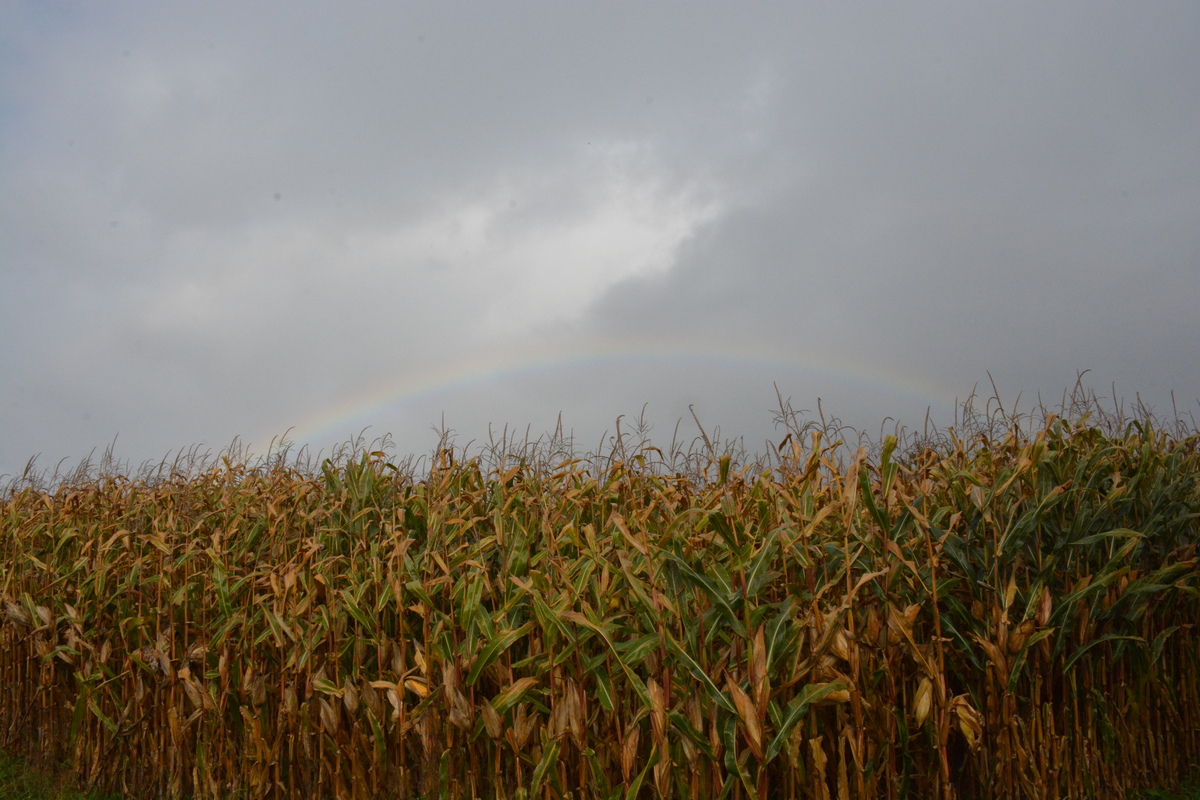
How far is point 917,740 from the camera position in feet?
10.3

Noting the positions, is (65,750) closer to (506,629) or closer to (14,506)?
(14,506)

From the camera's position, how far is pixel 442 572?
11.5ft

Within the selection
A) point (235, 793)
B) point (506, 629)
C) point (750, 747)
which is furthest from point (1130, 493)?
point (235, 793)

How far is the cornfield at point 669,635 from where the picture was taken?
9.20 feet

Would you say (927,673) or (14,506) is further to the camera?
(14,506)

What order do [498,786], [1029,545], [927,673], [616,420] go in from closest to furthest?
[927,673]
[498,786]
[1029,545]
[616,420]

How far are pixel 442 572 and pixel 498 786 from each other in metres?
0.95

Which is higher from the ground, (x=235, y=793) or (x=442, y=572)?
(x=442, y=572)

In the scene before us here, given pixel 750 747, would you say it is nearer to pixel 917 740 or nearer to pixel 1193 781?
pixel 917 740

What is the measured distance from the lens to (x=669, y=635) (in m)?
2.75

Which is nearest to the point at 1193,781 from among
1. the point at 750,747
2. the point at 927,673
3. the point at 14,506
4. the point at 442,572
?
the point at 927,673

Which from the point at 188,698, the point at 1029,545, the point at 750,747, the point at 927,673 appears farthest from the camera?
the point at 188,698

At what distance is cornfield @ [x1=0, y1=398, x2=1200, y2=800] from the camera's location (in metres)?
2.80

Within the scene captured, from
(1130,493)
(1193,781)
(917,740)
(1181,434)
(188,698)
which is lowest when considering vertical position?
(1193,781)
